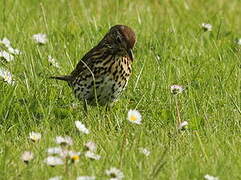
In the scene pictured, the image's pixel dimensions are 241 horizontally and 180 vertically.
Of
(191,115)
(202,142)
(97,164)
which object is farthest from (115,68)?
(97,164)

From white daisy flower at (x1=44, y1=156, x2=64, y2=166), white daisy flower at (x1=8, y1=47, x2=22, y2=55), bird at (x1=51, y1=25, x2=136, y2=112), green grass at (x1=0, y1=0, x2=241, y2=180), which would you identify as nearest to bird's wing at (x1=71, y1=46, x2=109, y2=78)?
bird at (x1=51, y1=25, x2=136, y2=112)

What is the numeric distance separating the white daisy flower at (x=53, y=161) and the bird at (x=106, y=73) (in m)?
1.65

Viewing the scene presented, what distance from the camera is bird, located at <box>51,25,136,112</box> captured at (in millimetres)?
6312

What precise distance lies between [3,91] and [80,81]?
24.1 inches

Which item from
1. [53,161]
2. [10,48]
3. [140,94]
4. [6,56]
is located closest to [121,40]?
[140,94]

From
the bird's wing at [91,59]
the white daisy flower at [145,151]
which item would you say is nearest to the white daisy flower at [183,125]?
the white daisy flower at [145,151]

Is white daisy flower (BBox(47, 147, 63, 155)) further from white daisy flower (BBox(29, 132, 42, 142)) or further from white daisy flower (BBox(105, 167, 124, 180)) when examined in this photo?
white daisy flower (BBox(29, 132, 42, 142))

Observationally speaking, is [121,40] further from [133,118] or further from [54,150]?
[54,150]

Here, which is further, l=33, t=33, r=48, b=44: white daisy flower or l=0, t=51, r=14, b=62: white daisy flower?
l=33, t=33, r=48, b=44: white daisy flower

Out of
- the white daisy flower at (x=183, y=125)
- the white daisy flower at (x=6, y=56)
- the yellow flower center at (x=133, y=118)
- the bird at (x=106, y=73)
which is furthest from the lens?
the white daisy flower at (x=6, y=56)

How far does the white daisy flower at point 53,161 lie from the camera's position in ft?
15.1

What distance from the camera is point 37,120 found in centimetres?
598

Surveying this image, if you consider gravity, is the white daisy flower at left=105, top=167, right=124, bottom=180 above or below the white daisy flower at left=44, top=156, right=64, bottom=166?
below

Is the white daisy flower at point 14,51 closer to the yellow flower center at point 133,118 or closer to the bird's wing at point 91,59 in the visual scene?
the bird's wing at point 91,59
